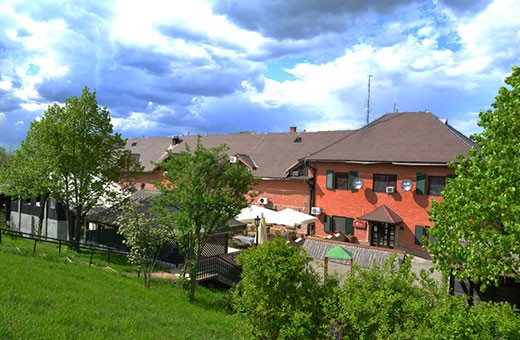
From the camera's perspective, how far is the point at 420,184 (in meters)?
22.9

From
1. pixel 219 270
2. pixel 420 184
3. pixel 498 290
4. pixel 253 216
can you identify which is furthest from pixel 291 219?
pixel 498 290

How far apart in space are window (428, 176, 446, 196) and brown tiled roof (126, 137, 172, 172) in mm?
27144

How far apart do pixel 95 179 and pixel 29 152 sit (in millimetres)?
4767

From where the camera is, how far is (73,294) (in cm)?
1091

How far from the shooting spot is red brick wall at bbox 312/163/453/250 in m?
23.1

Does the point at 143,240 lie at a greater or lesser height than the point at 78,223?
greater

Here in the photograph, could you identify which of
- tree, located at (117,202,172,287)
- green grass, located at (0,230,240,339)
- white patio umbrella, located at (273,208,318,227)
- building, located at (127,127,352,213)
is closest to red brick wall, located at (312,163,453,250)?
building, located at (127,127,352,213)

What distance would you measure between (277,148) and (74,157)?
55.8 feet

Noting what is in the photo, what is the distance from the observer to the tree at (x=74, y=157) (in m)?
22.7

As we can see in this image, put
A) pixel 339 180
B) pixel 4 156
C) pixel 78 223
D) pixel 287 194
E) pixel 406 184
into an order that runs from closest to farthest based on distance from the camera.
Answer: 1. pixel 406 184
2. pixel 78 223
3. pixel 339 180
4. pixel 287 194
5. pixel 4 156

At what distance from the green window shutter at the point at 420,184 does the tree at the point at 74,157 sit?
60.2 feet

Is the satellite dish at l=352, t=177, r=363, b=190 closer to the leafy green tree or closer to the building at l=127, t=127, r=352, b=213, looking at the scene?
the building at l=127, t=127, r=352, b=213

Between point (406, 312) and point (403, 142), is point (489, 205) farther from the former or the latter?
point (403, 142)

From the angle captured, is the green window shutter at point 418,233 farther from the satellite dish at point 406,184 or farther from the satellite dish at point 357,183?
the satellite dish at point 357,183
